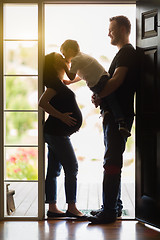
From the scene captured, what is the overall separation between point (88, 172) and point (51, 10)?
306cm

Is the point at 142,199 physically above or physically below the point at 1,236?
above

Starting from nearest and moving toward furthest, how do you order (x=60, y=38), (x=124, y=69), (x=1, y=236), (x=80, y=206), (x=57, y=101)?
(x=1, y=236), (x=124, y=69), (x=57, y=101), (x=80, y=206), (x=60, y=38)

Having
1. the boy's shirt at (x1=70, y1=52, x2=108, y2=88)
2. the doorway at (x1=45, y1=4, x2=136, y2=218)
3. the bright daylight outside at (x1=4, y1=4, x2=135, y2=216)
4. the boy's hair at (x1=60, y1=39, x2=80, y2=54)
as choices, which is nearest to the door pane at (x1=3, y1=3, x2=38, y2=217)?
the bright daylight outside at (x1=4, y1=4, x2=135, y2=216)

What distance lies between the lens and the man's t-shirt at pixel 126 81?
3.51m

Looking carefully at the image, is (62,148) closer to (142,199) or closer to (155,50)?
(142,199)

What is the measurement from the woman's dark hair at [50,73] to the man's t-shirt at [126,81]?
0.51 m

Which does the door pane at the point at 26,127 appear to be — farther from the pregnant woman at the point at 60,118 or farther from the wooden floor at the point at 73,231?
the wooden floor at the point at 73,231

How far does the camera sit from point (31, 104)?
3.85m

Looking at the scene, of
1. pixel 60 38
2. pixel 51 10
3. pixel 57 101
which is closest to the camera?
pixel 57 101

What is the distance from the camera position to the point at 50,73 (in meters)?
3.70

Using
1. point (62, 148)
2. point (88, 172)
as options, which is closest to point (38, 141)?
point (62, 148)

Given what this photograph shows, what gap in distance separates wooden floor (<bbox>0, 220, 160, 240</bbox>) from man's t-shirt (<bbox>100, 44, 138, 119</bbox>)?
40.3 inches

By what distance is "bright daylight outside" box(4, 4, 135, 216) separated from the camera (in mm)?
3816

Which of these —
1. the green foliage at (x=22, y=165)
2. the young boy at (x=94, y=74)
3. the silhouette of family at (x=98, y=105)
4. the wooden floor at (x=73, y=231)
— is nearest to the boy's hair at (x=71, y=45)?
the silhouette of family at (x=98, y=105)
